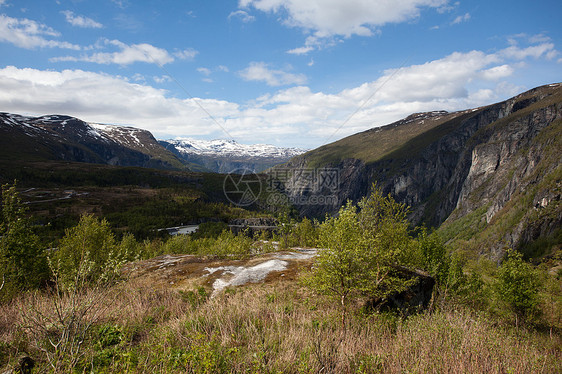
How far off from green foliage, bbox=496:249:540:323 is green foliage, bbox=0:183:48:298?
55.6 m

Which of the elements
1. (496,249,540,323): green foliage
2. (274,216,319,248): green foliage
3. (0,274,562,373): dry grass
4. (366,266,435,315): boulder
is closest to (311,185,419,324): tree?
(366,266,435,315): boulder

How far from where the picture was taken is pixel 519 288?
36.1 metres

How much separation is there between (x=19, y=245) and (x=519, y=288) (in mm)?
58711

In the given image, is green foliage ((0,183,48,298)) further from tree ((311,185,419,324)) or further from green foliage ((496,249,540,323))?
green foliage ((496,249,540,323))

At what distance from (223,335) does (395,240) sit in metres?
16.5

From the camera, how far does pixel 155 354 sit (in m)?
6.46

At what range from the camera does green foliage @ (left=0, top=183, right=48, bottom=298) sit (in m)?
18.3

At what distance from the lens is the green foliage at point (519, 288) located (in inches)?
1420

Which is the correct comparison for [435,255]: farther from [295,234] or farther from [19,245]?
[295,234]

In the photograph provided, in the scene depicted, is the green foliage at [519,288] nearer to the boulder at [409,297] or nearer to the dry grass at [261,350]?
the boulder at [409,297]

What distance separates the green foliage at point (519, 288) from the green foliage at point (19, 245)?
55.6 metres

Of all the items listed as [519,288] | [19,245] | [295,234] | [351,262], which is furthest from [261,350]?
[295,234]

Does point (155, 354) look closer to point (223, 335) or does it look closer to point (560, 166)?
point (223, 335)

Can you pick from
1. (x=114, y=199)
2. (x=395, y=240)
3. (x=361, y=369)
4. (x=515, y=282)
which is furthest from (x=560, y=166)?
(x=114, y=199)
